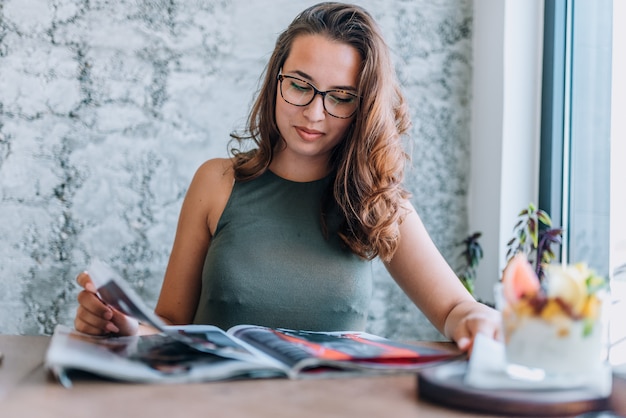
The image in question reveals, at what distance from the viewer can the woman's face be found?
5.03 feet

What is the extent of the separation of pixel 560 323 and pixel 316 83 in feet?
2.89

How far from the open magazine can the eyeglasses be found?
602 mm

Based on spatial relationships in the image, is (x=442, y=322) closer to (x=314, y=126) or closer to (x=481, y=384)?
(x=314, y=126)

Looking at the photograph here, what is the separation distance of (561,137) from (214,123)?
3.73 ft

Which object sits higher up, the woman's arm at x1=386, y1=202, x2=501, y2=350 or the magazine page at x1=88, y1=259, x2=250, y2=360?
the woman's arm at x1=386, y1=202, x2=501, y2=350

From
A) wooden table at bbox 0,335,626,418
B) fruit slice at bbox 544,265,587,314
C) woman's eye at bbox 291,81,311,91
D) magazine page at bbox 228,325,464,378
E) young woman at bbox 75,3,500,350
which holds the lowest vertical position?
wooden table at bbox 0,335,626,418

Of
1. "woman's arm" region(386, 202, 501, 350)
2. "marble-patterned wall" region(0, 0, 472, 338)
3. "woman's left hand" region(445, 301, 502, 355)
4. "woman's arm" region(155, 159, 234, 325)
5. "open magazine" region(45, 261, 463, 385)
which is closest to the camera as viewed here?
"open magazine" region(45, 261, 463, 385)

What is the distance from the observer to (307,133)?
1570mm

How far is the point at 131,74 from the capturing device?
238 cm

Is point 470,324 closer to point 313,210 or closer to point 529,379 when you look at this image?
point 529,379

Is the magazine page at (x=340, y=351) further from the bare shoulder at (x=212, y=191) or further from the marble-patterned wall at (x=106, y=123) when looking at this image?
the marble-patterned wall at (x=106, y=123)

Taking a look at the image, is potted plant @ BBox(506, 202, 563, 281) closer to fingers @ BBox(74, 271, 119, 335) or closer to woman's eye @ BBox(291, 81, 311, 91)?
woman's eye @ BBox(291, 81, 311, 91)

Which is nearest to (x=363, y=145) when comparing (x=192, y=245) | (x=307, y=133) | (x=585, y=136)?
(x=307, y=133)

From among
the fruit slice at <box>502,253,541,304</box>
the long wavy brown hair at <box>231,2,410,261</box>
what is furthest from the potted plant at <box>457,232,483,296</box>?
the fruit slice at <box>502,253,541,304</box>
